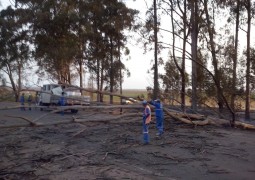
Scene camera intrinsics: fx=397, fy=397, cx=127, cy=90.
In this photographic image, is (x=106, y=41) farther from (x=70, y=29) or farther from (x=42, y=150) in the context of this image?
(x=42, y=150)

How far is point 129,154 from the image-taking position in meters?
12.8

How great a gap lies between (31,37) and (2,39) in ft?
13.1

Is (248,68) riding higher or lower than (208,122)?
higher

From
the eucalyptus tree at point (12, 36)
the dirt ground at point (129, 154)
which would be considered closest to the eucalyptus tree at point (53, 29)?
the eucalyptus tree at point (12, 36)

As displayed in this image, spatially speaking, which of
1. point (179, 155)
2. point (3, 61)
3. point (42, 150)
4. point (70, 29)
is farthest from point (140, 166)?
point (3, 61)

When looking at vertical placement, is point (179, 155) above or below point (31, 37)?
below

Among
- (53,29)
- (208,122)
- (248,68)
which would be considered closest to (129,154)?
(208,122)

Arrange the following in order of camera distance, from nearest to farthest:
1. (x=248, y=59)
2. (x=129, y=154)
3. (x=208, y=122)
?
(x=129, y=154) < (x=208, y=122) < (x=248, y=59)

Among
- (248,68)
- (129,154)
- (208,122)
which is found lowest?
(129,154)

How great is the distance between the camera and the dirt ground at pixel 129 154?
1041 cm

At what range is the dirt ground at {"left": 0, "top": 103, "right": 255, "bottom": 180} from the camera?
1041 cm

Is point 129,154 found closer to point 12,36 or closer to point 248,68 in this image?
point 248,68

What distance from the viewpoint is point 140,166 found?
11164 mm

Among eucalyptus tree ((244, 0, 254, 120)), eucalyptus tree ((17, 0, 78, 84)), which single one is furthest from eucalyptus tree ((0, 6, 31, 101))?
eucalyptus tree ((244, 0, 254, 120))
